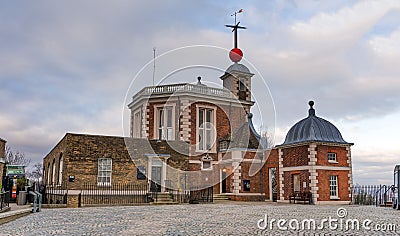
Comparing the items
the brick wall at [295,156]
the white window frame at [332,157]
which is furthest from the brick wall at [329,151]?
the brick wall at [295,156]

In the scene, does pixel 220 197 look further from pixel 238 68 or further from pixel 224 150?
pixel 238 68

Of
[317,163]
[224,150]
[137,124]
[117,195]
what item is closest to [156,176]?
[117,195]

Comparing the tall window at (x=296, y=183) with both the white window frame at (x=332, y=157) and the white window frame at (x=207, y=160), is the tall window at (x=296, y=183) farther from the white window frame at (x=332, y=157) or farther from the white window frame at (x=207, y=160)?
the white window frame at (x=207, y=160)

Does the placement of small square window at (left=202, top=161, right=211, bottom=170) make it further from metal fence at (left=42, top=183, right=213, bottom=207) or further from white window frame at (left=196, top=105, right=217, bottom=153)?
metal fence at (left=42, top=183, right=213, bottom=207)

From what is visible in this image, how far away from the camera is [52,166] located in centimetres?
2720

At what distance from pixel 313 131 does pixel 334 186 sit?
3.35m

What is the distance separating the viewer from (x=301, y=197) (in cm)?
2319

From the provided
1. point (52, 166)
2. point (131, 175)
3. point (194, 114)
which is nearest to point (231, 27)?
point (194, 114)

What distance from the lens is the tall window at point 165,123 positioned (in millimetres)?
29594

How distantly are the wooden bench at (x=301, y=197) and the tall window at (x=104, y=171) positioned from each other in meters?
10.6

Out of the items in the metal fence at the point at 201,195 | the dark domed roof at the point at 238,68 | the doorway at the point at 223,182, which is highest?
the dark domed roof at the point at 238,68

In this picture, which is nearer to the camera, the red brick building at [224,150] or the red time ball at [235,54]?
the red brick building at [224,150]

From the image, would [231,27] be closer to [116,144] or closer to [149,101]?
[149,101]

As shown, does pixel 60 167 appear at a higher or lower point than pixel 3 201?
higher
